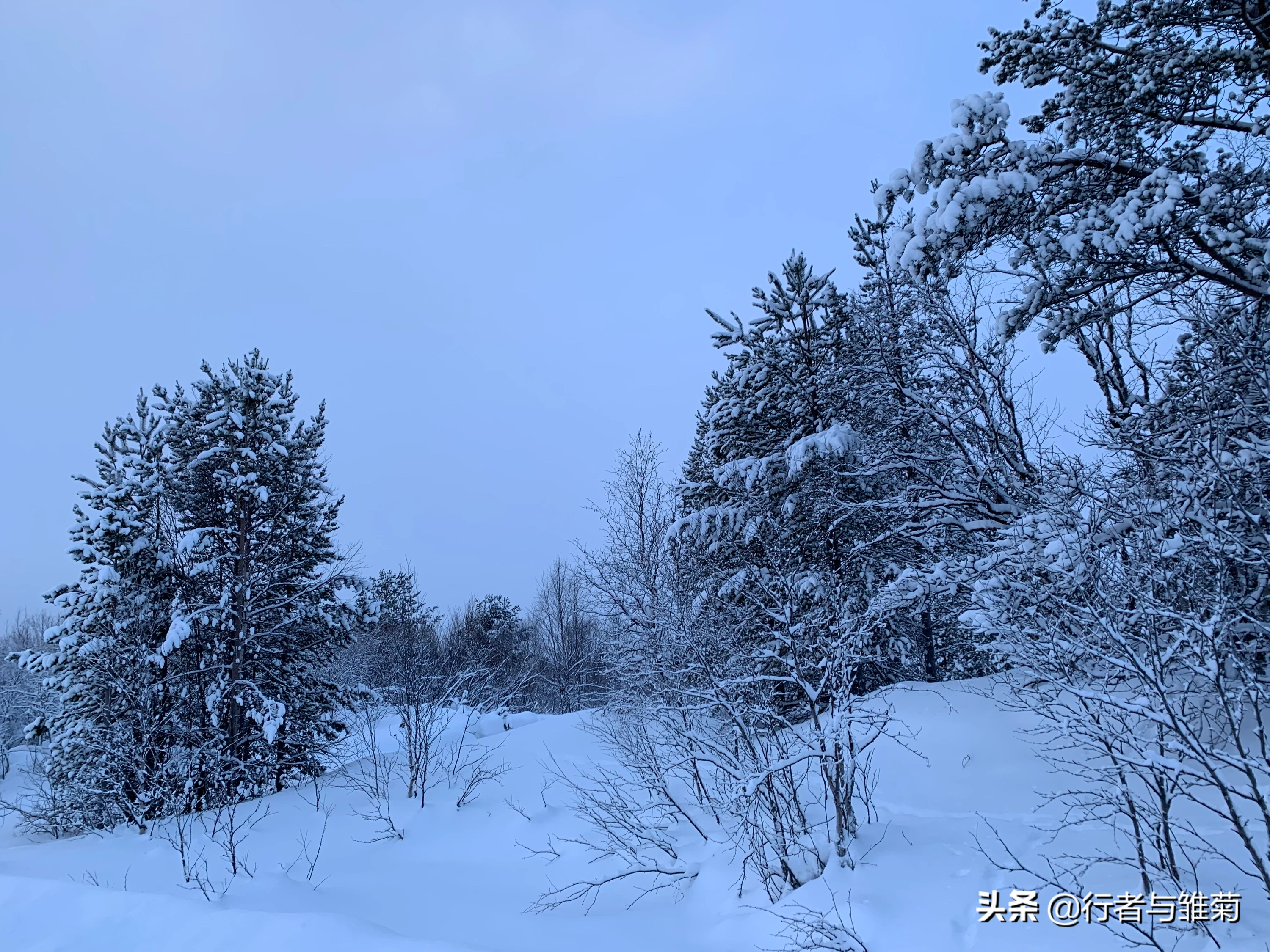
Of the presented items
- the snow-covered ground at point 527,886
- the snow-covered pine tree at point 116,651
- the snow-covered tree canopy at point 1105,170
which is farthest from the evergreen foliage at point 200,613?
the snow-covered tree canopy at point 1105,170

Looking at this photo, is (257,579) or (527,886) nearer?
(527,886)

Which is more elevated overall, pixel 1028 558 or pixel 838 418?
pixel 838 418

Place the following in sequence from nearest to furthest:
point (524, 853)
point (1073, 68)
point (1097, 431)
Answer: point (1073, 68)
point (1097, 431)
point (524, 853)

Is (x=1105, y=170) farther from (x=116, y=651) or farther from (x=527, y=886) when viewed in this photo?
(x=116, y=651)

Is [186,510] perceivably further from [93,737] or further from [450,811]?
[450,811]

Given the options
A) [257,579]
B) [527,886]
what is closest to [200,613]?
[257,579]

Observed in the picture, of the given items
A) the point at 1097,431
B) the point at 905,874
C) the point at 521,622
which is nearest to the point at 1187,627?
the point at 905,874

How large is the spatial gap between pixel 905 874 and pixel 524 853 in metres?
6.02

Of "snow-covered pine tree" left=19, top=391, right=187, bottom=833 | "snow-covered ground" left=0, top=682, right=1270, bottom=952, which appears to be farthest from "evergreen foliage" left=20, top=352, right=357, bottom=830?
"snow-covered ground" left=0, top=682, right=1270, bottom=952

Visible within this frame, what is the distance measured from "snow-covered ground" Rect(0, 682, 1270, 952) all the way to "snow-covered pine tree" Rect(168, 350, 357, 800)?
11.8 feet

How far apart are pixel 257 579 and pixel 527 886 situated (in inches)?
426

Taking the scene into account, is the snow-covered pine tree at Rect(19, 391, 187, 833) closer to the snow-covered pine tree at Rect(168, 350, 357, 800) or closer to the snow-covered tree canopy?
the snow-covered pine tree at Rect(168, 350, 357, 800)

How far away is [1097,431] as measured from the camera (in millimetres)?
8508

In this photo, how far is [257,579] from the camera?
51.3ft
